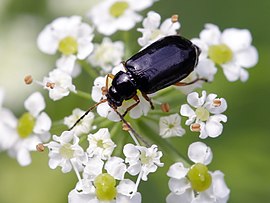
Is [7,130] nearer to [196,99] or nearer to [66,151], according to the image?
[66,151]

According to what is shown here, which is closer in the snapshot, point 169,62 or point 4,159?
point 169,62

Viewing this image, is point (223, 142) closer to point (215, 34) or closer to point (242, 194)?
point (242, 194)

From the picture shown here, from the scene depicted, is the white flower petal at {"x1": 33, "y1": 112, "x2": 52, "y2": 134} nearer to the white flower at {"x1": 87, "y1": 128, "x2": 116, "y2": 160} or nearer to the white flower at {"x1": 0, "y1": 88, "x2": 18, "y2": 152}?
the white flower at {"x1": 0, "y1": 88, "x2": 18, "y2": 152}

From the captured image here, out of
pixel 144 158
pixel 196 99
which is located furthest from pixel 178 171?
pixel 196 99

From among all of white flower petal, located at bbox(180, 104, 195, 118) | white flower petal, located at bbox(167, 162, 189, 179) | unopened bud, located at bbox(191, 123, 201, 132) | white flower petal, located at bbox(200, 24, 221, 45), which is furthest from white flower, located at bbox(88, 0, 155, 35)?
white flower petal, located at bbox(167, 162, 189, 179)

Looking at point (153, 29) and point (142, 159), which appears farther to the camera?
point (153, 29)

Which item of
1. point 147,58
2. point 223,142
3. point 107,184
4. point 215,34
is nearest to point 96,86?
point 147,58
